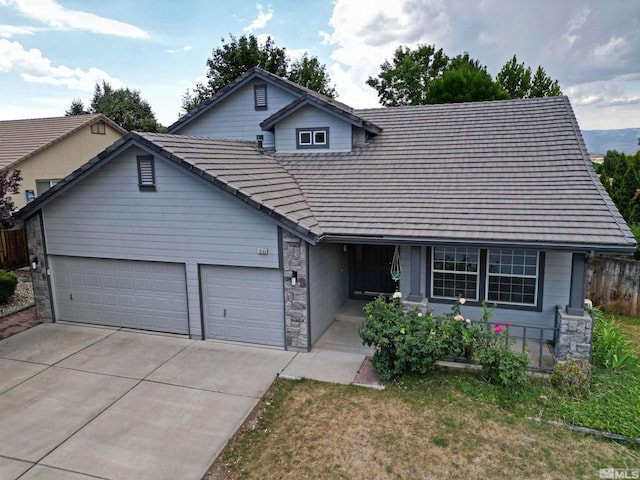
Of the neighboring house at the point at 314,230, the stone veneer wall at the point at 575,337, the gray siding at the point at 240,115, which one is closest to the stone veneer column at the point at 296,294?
the neighboring house at the point at 314,230

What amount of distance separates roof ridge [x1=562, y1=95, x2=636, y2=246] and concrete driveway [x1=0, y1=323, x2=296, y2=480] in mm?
7233

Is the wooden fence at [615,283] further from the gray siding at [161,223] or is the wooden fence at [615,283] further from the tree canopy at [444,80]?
the tree canopy at [444,80]

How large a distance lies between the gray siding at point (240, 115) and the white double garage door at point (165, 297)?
20.9 ft

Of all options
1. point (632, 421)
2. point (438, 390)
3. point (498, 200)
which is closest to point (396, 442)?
point (438, 390)

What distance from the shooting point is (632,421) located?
696 cm

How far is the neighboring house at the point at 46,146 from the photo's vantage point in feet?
63.2

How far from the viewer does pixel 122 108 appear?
4019 cm

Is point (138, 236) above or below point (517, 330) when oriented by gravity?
above

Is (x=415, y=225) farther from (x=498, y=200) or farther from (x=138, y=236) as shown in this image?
(x=138, y=236)

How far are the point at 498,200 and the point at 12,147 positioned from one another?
21.0 metres

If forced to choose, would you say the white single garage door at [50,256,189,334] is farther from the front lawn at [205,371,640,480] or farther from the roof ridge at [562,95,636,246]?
the roof ridge at [562,95,636,246]

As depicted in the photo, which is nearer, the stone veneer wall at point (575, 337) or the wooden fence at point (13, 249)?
the stone veneer wall at point (575, 337)

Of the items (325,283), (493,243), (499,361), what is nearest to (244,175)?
(325,283)

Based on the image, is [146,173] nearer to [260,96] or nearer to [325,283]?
[325,283]
